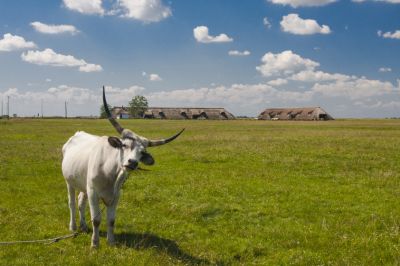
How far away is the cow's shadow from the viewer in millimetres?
9219

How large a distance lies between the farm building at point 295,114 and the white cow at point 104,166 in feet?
457

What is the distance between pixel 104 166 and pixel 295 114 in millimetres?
147449

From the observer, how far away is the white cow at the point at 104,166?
28.2ft

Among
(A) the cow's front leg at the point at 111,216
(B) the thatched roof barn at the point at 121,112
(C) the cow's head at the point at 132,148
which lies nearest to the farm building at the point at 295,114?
(B) the thatched roof barn at the point at 121,112

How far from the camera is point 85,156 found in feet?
34.2

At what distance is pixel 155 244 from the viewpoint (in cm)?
1028

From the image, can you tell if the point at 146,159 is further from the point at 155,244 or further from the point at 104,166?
the point at 155,244

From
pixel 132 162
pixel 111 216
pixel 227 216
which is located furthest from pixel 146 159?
pixel 227 216

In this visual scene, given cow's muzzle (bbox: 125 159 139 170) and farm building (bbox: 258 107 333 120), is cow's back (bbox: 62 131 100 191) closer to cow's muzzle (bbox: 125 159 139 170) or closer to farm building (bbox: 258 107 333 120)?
cow's muzzle (bbox: 125 159 139 170)

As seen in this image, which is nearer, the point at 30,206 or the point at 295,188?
the point at 30,206

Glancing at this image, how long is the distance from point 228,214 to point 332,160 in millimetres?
14006

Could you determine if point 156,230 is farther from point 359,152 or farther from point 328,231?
point 359,152

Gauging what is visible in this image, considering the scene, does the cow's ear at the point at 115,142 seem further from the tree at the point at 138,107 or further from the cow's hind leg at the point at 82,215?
the tree at the point at 138,107

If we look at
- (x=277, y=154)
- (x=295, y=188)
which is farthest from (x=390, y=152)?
(x=295, y=188)
